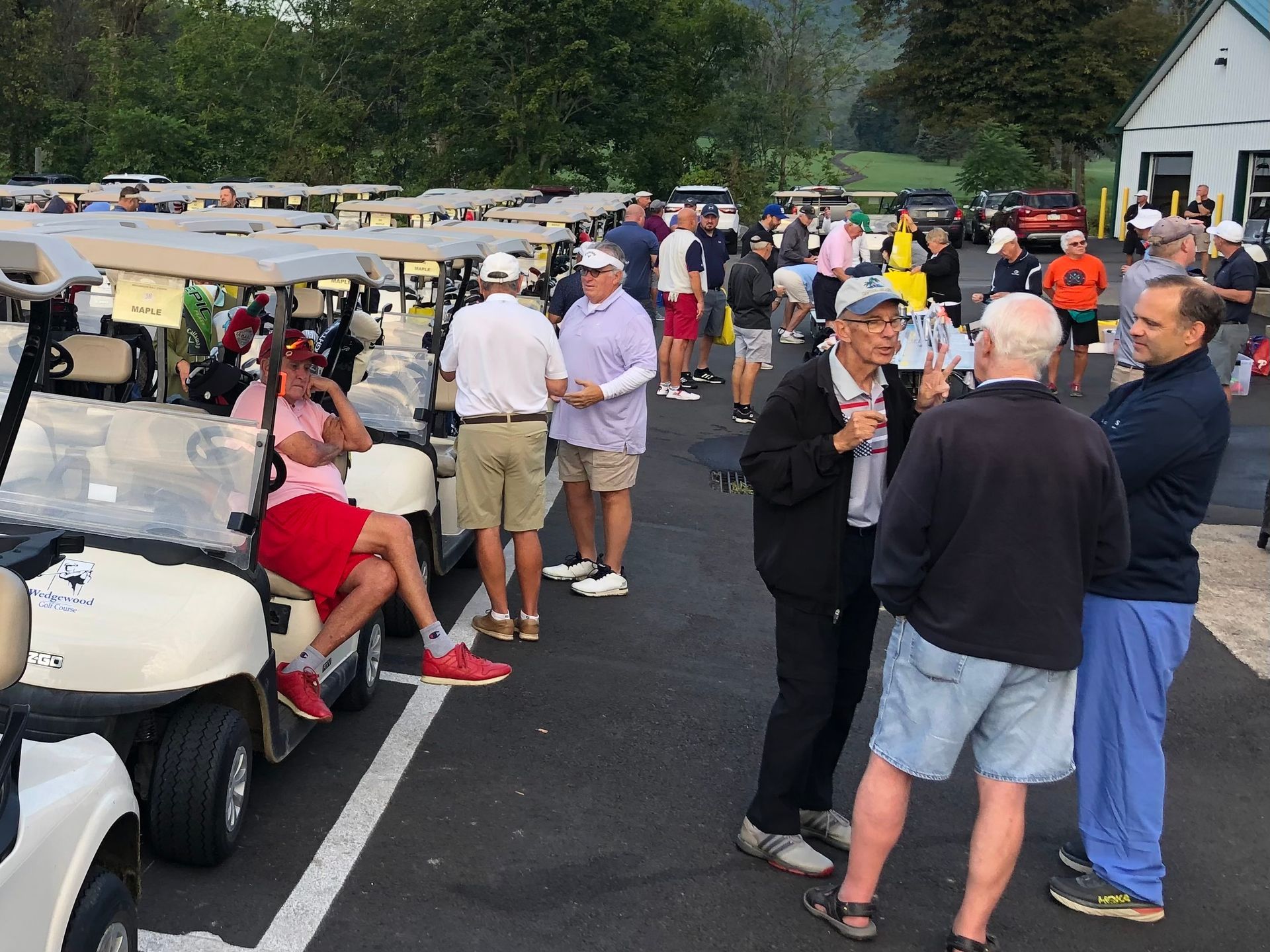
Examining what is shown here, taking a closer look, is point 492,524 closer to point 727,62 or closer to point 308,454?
point 308,454

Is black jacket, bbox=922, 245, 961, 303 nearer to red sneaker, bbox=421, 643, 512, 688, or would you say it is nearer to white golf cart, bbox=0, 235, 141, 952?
red sneaker, bbox=421, 643, 512, 688

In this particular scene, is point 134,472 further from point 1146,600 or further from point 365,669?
point 1146,600

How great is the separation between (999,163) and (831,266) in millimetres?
34829

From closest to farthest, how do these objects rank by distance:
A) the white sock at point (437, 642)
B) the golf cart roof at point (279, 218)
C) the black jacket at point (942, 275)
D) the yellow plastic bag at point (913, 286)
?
the white sock at point (437, 642) < the golf cart roof at point (279, 218) < the yellow plastic bag at point (913, 286) < the black jacket at point (942, 275)

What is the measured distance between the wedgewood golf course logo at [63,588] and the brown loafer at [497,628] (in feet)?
8.59

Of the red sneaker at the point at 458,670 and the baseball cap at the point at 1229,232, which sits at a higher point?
the baseball cap at the point at 1229,232

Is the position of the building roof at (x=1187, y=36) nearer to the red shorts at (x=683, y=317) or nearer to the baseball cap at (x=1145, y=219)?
the baseball cap at (x=1145, y=219)

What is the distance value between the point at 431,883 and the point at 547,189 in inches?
1002

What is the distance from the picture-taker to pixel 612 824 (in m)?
4.76

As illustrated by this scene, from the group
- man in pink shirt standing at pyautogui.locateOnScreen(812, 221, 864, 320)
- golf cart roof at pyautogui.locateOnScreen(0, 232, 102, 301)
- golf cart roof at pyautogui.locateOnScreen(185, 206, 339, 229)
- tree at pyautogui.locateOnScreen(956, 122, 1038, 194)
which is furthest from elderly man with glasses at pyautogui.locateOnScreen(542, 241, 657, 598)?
tree at pyautogui.locateOnScreen(956, 122, 1038, 194)

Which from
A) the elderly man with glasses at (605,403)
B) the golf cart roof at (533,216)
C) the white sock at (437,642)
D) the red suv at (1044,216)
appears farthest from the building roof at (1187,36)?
the white sock at (437,642)

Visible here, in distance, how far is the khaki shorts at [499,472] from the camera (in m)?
6.41

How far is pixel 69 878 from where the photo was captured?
117 inches

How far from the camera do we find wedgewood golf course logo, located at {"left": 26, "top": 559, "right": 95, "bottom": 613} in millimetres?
4164
